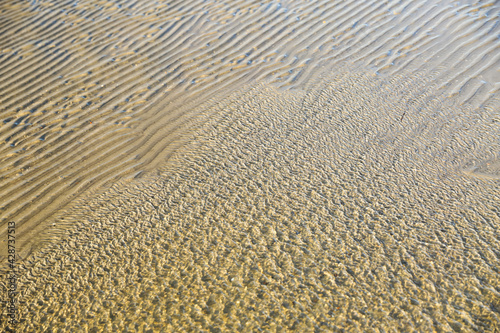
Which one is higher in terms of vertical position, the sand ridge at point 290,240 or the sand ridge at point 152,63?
the sand ridge at point 152,63

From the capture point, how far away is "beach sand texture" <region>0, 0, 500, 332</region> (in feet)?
7.33

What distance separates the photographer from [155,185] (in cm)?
312

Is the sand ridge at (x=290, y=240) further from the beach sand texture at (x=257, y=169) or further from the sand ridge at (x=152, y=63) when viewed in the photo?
the sand ridge at (x=152, y=63)

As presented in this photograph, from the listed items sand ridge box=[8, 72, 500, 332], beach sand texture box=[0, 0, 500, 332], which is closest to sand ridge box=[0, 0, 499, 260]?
beach sand texture box=[0, 0, 500, 332]

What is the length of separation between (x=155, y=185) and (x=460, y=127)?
2709 mm

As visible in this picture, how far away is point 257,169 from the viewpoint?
3139 mm

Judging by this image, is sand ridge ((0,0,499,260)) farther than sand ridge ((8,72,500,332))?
Yes

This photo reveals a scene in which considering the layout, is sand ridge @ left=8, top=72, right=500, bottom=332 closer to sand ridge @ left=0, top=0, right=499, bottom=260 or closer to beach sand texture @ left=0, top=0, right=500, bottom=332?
beach sand texture @ left=0, top=0, right=500, bottom=332

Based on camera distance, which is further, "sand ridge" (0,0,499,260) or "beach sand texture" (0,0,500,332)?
"sand ridge" (0,0,499,260)

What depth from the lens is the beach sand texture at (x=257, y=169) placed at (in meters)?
2.23

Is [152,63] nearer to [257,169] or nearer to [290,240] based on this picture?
[257,169]

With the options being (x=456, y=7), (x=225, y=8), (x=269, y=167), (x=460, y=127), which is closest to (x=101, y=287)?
(x=269, y=167)

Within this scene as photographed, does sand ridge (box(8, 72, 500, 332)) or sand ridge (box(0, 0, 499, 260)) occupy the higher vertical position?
sand ridge (box(0, 0, 499, 260))

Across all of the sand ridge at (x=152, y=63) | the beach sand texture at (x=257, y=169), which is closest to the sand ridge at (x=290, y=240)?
the beach sand texture at (x=257, y=169)
